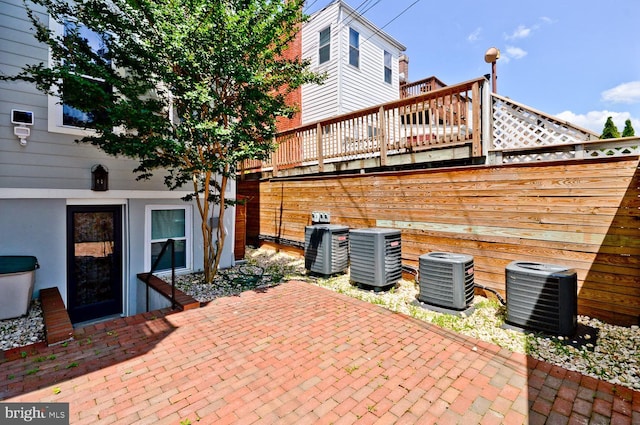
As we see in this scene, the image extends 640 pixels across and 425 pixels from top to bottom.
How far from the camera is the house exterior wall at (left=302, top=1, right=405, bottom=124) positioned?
11.2m

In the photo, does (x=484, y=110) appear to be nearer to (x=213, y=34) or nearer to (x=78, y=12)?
(x=213, y=34)

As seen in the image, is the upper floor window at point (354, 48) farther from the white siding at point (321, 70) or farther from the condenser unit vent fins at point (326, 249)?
the condenser unit vent fins at point (326, 249)

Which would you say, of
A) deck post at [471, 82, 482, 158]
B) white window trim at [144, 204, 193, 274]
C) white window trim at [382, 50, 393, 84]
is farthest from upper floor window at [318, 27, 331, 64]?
white window trim at [144, 204, 193, 274]

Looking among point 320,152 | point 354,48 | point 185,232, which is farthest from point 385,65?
point 185,232

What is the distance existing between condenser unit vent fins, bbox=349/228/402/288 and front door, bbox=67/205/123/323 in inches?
175

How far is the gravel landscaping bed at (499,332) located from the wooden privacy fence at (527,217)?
1.41 ft

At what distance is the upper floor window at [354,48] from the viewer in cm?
1153

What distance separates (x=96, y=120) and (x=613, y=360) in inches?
304

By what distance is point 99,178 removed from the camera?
17.0 ft

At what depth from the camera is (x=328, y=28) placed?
11.5m

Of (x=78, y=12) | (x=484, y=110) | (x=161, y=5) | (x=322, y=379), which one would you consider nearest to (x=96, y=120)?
(x=78, y=12)

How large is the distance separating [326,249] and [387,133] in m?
2.79

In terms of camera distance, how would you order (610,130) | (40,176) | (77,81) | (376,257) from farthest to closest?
(610,130) → (376,257) → (40,176) → (77,81)

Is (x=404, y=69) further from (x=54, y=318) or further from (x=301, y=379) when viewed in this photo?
(x=54, y=318)
